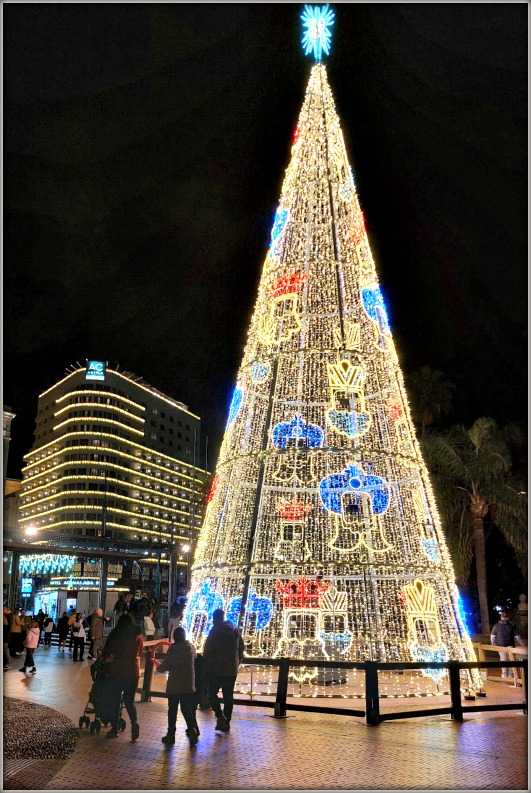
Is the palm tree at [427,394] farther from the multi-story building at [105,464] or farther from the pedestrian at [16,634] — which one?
the multi-story building at [105,464]

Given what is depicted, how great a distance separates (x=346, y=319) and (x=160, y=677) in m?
7.81

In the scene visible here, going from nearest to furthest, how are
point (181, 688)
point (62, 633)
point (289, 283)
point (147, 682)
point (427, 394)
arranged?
point (181, 688), point (147, 682), point (289, 283), point (62, 633), point (427, 394)

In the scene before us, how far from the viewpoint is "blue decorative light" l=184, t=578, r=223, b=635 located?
39.8 ft

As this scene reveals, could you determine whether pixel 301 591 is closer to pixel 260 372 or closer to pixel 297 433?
pixel 297 433

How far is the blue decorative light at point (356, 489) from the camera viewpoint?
1162cm

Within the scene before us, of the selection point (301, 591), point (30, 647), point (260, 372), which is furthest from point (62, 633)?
point (260, 372)

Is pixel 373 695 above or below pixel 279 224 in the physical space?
below

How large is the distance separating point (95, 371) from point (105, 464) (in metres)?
14.4

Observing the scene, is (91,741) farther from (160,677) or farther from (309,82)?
(309,82)

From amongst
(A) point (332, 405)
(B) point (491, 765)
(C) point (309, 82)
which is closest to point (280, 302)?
Result: (A) point (332, 405)

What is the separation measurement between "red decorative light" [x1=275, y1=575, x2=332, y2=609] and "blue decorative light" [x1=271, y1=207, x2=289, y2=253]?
6.08 m

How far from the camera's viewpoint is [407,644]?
431 inches

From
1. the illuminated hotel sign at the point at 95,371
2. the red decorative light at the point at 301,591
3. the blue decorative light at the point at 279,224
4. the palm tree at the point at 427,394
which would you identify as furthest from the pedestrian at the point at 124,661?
the illuminated hotel sign at the point at 95,371

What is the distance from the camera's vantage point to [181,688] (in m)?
8.09
